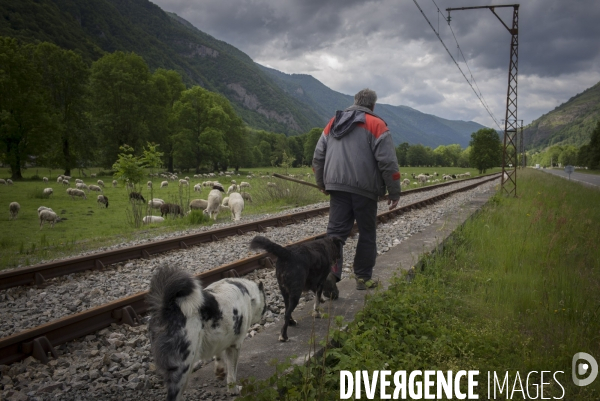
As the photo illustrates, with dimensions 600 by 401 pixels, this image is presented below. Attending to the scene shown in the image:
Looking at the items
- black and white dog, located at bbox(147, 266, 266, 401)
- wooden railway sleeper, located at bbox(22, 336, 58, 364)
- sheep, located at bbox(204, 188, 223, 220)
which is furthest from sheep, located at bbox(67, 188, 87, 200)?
black and white dog, located at bbox(147, 266, 266, 401)

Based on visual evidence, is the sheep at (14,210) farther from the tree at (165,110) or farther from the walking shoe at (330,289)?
the tree at (165,110)

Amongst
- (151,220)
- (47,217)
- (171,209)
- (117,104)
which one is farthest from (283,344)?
(117,104)

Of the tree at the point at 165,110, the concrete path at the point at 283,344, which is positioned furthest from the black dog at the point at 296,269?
the tree at the point at 165,110

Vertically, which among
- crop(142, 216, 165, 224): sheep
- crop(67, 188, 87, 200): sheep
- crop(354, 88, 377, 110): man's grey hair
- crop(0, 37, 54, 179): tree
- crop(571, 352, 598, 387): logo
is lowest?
crop(142, 216, 165, 224): sheep

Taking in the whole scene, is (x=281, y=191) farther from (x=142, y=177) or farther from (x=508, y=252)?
(x=508, y=252)

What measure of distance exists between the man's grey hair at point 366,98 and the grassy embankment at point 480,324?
227 centimetres

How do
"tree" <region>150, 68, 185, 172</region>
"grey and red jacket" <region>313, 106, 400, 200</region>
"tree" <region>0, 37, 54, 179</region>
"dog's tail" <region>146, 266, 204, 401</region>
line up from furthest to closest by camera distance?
Answer: "tree" <region>150, 68, 185, 172</region> < "tree" <region>0, 37, 54, 179</region> < "grey and red jacket" <region>313, 106, 400, 200</region> < "dog's tail" <region>146, 266, 204, 401</region>

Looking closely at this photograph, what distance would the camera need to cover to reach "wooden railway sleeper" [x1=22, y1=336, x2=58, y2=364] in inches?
138

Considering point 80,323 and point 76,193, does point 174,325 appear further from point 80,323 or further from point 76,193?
point 76,193

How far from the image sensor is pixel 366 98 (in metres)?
4.90

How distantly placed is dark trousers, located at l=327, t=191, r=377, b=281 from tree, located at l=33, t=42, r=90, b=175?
900 inches

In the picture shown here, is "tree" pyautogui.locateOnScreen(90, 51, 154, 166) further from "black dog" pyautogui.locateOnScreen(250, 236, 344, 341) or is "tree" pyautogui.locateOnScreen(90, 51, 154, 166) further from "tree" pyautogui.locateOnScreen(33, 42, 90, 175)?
"black dog" pyautogui.locateOnScreen(250, 236, 344, 341)

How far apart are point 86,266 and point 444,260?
5.93 m

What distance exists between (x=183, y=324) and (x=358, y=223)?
3.02m
